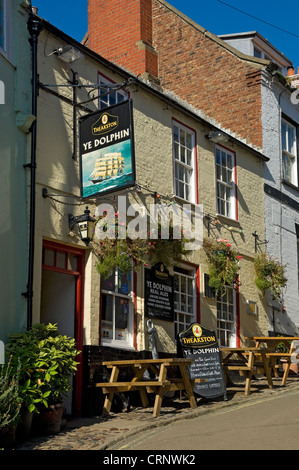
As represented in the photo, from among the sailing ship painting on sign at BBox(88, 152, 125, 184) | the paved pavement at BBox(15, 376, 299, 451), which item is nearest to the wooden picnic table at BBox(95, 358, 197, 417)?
the paved pavement at BBox(15, 376, 299, 451)

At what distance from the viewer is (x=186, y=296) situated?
14.0 meters

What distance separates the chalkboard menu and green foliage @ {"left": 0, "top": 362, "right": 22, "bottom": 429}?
3.99m

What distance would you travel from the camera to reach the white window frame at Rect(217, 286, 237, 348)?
14845mm

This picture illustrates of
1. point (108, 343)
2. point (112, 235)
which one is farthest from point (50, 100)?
point (108, 343)

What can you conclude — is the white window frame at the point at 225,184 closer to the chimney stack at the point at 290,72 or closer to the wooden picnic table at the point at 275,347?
the wooden picnic table at the point at 275,347

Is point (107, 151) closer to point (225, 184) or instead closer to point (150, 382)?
point (150, 382)

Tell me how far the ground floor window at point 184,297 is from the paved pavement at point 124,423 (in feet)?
5.18

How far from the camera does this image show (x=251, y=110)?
59.6ft

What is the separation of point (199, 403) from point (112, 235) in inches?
127

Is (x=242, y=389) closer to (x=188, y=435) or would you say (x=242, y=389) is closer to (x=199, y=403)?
(x=199, y=403)

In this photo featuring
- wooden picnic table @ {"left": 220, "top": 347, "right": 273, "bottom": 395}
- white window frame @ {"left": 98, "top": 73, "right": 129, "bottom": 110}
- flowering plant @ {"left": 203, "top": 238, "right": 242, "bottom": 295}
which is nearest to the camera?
wooden picnic table @ {"left": 220, "top": 347, "right": 273, "bottom": 395}

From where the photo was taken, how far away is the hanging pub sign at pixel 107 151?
10.5 meters

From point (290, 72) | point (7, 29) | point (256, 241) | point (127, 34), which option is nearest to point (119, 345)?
point (7, 29)

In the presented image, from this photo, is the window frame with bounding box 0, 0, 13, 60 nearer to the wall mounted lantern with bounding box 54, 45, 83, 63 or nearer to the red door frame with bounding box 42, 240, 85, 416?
the wall mounted lantern with bounding box 54, 45, 83, 63
